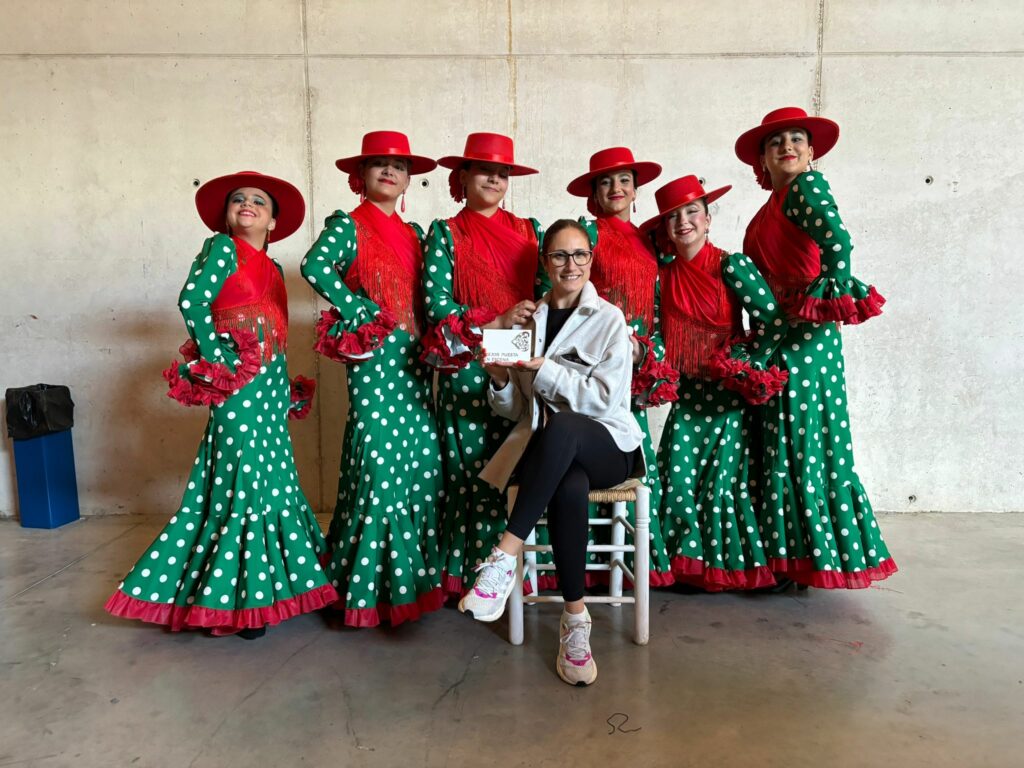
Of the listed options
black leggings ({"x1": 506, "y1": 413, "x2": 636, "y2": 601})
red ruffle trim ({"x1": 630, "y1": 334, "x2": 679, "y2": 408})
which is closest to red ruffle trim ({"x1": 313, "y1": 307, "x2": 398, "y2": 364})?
black leggings ({"x1": 506, "y1": 413, "x2": 636, "y2": 601})

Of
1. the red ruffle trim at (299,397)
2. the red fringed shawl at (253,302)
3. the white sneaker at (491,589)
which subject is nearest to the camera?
the white sneaker at (491,589)

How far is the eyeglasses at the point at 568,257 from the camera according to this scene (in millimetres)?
2326

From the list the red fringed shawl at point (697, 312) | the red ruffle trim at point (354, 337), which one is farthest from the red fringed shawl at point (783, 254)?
the red ruffle trim at point (354, 337)

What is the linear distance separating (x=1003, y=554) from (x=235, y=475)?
11.4 feet

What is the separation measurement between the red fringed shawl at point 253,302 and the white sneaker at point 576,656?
143 cm

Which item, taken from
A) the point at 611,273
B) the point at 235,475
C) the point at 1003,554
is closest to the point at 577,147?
the point at 611,273

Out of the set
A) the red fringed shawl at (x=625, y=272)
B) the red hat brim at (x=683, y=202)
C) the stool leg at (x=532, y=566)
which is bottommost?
the stool leg at (x=532, y=566)

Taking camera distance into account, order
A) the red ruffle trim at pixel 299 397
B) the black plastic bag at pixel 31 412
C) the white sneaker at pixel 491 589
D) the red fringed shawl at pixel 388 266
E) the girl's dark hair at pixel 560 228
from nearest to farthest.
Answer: the white sneaker at pixel 491 589
the girl's dark hair at pixel 560 228
the red fringed shawl at pixel 388 266
the red ruffle trim at pixel 299 397
the black plastic bag at pixel 31 412

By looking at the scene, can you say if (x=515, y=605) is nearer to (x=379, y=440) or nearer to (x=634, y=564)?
(x=634, y=564)

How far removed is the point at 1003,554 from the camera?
3285 millimetres

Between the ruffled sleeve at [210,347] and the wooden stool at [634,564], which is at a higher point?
the ruffled sleeve at [210,347]

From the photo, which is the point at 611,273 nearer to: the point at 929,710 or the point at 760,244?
the point at 760,244

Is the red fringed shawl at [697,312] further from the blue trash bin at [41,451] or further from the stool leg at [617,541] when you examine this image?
the blue trash bin at [41,451]

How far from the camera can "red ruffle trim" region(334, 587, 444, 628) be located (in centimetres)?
244
